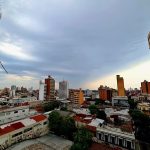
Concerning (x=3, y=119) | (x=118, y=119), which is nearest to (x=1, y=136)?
(x=3, y=119)

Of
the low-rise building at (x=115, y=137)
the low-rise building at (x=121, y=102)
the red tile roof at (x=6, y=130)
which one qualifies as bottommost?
the low-rise building at (x=115, y=137)

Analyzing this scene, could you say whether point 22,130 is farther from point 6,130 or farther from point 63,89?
point 63,89

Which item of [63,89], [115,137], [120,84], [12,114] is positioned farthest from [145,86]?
[12,114]

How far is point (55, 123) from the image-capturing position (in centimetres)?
2677

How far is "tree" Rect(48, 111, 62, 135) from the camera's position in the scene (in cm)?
2617

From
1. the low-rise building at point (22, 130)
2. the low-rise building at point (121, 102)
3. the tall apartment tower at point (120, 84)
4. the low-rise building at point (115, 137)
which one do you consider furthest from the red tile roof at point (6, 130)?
the tall apartment tower at point (120, 84)

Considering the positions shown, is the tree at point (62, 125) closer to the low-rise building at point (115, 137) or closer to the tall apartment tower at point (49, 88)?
the low-rise building at point (115, 137)

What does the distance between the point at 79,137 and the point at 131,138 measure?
24.3ft

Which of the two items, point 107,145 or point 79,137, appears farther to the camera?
point 107,145

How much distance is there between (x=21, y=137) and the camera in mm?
23578

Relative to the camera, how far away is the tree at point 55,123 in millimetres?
26166

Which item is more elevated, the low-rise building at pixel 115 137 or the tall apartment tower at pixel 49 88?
the tall apartment tower at pixel 49 88

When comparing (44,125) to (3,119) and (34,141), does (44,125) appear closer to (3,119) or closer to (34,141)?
(34,141)

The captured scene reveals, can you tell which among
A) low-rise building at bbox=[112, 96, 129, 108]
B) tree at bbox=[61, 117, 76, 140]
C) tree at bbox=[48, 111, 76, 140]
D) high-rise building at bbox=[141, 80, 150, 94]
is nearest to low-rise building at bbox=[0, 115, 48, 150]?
tree at bbox=[48, 111, 76, 140]
